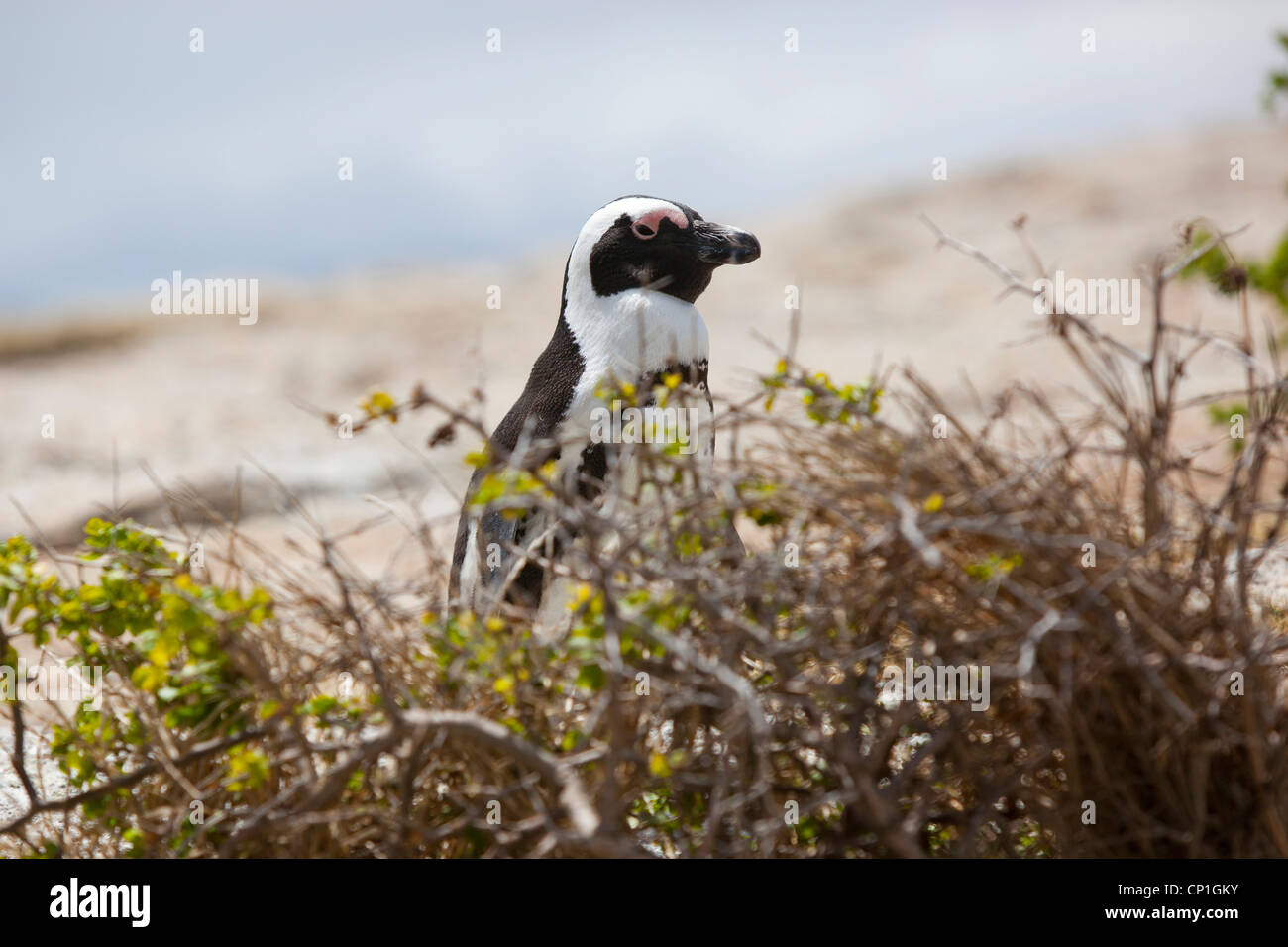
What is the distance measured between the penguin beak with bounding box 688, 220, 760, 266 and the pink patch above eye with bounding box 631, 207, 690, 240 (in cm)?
7

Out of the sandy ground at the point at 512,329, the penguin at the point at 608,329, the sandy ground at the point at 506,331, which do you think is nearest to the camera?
the penguin at the point at 608,329

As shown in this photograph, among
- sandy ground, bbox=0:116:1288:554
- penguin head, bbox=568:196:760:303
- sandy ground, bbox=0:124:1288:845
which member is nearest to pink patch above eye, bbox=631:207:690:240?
penguin head, bbox=568:196:760:303

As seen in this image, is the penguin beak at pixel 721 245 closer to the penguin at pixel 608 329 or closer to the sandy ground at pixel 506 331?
the penguin at pixel 608 329

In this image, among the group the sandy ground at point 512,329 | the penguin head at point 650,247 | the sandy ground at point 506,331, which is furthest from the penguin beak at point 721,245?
the sandy ground at point 512,329

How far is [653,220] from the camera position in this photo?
13.1ft

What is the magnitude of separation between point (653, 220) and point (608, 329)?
1.18ft

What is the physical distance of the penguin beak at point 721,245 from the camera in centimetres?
400

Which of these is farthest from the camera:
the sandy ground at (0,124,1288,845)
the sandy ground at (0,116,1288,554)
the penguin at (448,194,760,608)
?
the sandy ground at (0,116,1288,554)

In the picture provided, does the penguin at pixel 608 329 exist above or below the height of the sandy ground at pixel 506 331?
below

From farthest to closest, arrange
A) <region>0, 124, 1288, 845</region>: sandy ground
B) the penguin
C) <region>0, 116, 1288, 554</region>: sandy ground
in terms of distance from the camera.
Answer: <region>0, 116, 1288, 554</region>: sandy ground, <region>0, 124, 1288, 845</region>: sandy ground, the penguin

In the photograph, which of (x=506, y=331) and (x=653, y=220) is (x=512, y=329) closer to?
(x=506, y=331)

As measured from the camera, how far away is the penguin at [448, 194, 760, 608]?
12.9 ft

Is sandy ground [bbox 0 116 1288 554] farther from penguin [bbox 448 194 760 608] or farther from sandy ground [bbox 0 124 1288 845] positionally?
penguin [bbox 448 194 760 608]
